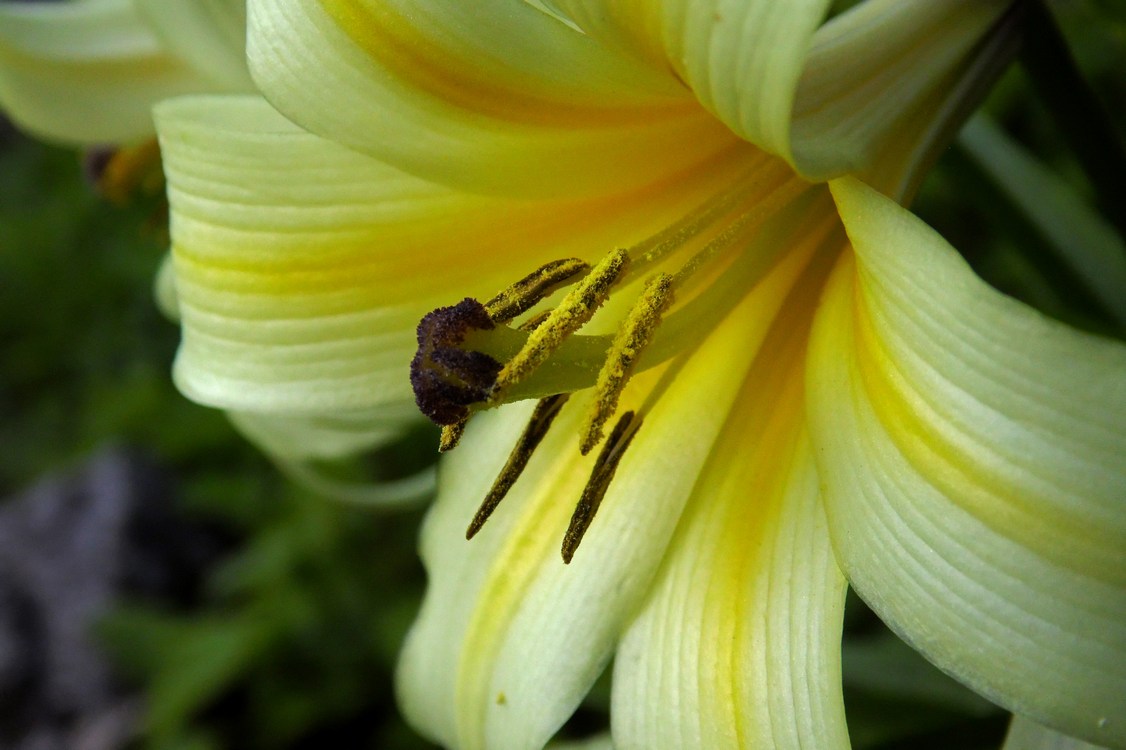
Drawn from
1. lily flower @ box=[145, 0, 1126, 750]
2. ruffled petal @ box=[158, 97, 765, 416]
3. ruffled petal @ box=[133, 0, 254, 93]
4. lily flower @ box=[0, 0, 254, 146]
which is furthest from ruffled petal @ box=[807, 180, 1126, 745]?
lily flower @ box=[0, 0, 254, 146]

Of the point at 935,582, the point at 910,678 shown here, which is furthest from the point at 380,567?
the point at 935,582

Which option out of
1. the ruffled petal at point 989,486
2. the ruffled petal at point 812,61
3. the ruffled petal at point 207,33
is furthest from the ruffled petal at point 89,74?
the ruffled petal at point 989,486

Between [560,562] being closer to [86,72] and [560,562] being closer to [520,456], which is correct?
[520,456]

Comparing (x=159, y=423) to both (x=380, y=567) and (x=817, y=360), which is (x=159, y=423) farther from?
(x=817, y=360)

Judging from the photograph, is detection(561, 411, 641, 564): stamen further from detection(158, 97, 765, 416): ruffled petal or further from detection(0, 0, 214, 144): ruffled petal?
detection(0, 0, 214, 144): ruffled petal

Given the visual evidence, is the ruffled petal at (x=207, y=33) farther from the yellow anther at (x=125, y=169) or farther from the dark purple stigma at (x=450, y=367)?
the dark purple stigma at (x=450, y=367)

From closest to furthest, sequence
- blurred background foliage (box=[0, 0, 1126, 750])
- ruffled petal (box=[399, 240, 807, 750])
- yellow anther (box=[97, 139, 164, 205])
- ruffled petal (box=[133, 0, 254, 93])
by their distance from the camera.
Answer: ruffled petal (box=[399, 240, 807, 750]) → ruffled petal (box=[133, 0, 254, 93]) → blurred background foliage (box=[0, 0, 1126, 750]) → yellow anther (box=[97, 139, 164, 205])
